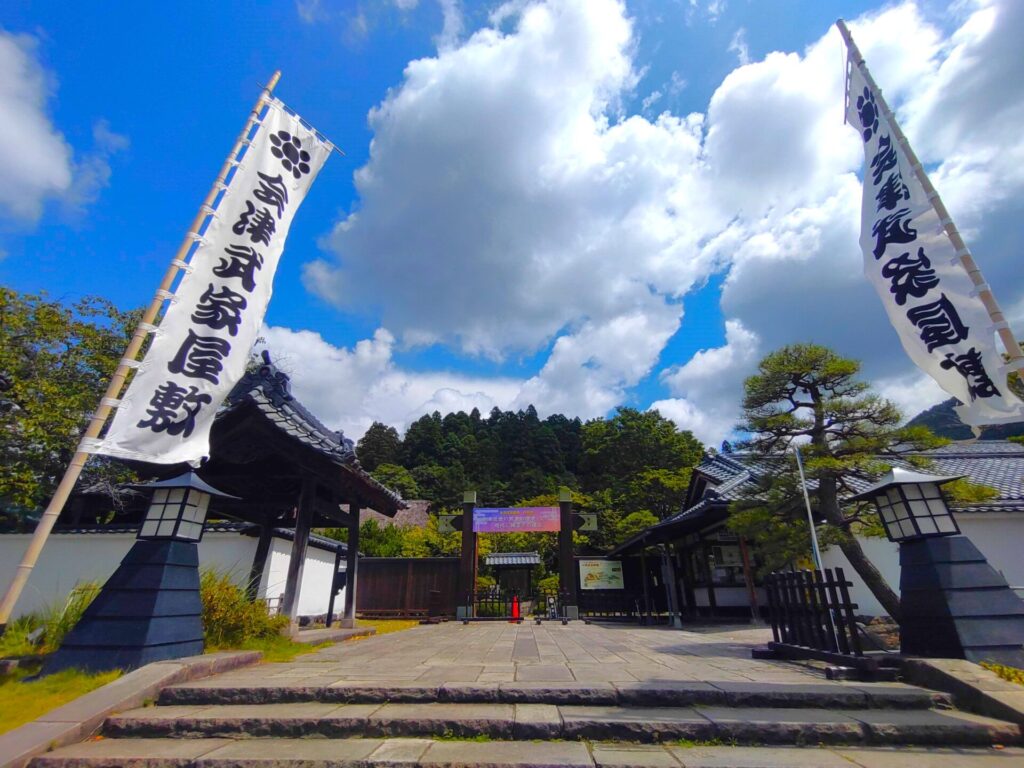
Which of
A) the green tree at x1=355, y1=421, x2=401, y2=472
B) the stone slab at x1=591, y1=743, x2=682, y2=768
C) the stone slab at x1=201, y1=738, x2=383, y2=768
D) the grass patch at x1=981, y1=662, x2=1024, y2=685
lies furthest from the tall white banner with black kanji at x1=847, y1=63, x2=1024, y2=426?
the green tree at x1=355, y1=421, x2=401, y2=472

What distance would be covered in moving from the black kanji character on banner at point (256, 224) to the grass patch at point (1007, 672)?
9075 mm

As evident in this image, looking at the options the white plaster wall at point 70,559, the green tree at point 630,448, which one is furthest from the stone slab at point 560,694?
the green tree at point 630,448

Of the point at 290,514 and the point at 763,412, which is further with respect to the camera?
the point at 290,514

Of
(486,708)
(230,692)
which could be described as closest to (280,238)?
(230,692)

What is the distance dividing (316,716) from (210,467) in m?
6.25

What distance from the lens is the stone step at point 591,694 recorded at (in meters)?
3.60

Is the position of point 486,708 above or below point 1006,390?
below

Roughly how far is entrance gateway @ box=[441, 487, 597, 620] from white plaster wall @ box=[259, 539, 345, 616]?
4.28m

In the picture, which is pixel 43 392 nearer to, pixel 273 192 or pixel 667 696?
pixel 273 192

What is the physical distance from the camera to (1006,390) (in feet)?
13.8

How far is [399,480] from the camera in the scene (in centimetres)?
4581

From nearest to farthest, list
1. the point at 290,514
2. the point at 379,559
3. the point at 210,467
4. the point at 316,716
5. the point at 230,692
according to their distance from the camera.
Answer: the point at 316,716 < the point at 230,692 < the point at 210,467 < the point at 290,514 < the point at 379,559

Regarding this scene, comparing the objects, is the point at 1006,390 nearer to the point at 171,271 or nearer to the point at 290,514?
the point at 171,271

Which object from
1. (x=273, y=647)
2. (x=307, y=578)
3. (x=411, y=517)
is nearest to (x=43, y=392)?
(x=307, y=578)
